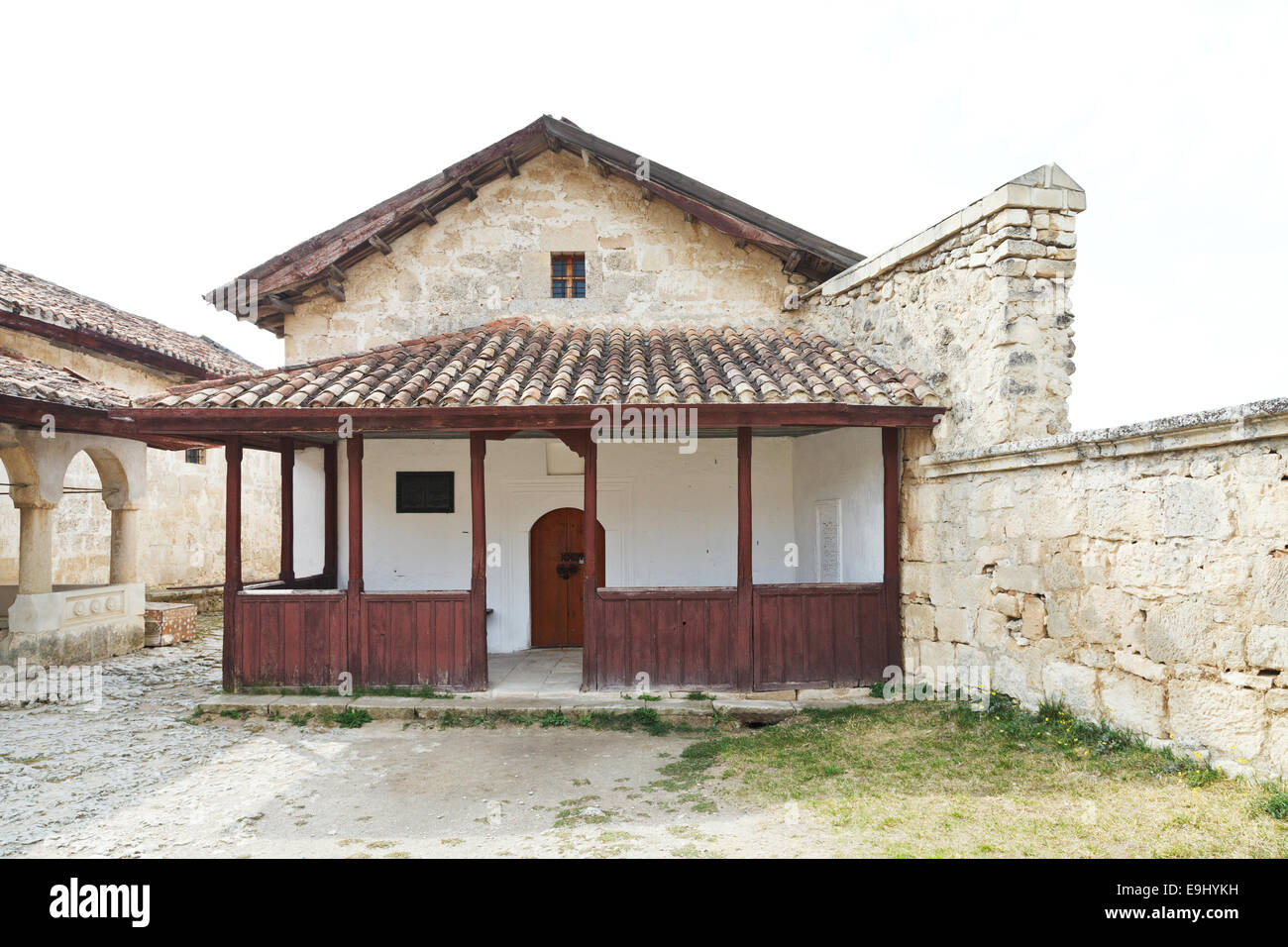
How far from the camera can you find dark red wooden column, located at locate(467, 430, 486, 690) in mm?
7488

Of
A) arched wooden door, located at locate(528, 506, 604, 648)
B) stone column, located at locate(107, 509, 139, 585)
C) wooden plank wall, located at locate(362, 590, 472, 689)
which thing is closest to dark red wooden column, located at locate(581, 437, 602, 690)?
wooden plank wall, located at locate(362, 590, 472, 689)

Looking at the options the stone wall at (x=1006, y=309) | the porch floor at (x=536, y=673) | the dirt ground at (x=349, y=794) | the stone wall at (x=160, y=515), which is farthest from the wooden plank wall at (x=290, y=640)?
the stone wall at (x=160, y=515)

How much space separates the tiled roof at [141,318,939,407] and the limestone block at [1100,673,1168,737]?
107 inches

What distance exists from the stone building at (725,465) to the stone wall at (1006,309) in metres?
0.03

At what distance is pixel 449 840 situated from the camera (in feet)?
14.5

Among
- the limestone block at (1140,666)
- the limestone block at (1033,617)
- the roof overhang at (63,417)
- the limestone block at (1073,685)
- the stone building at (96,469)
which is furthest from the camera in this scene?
the stone building at (96,469)

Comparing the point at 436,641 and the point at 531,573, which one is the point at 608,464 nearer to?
the point at 531,573

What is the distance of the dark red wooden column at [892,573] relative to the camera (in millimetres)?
7527

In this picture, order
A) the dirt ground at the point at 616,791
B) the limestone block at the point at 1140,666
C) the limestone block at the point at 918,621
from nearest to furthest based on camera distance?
the dirt ground at the point at 616,791 → the limestone block at the point at 1140,666 → the limestone block at the point at 918,621

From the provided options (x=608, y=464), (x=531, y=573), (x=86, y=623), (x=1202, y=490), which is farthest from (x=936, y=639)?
(x=86, y=623)

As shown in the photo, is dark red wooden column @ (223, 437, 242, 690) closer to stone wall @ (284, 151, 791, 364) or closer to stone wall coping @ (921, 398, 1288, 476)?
stone wall @ (284, 151, 791, 364)

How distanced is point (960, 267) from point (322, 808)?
6429mm

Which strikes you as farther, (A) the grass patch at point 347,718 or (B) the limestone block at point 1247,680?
(A) the grass patch at point 347,718

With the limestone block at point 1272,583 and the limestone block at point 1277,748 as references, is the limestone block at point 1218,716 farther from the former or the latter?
the limestone block at point 1272,583
